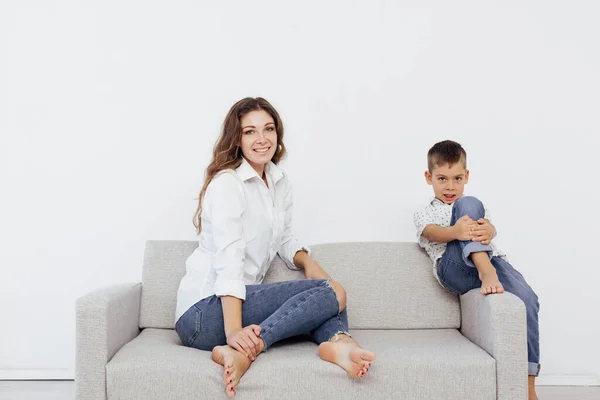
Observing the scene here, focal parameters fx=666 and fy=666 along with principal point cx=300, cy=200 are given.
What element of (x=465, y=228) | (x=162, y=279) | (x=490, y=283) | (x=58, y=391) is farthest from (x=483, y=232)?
(x=58, y=391)

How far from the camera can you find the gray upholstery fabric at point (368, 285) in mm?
2566

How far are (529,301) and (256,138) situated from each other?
3.75 ft

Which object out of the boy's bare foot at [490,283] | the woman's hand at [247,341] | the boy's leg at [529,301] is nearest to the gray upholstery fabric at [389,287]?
the boy's leg at [529,301]

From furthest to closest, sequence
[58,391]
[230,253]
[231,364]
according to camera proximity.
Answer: [58,391] < [230,253] < [231,364]

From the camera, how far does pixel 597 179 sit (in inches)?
126

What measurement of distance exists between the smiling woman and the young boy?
18.0 inches

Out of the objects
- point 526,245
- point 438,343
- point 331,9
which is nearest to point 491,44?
point 331,9

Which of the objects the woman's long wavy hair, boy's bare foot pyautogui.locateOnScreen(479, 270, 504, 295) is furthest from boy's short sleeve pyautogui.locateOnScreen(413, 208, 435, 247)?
the woman's long wavy hair

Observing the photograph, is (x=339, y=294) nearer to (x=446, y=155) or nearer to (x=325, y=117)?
(x=446, y=155)

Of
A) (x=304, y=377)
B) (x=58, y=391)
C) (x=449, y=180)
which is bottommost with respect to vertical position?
(x=58, y=391)

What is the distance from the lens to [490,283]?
2.26 metres

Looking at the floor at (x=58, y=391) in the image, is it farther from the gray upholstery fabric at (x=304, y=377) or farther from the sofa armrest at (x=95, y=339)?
the gray upholstery fabric at (x=304, y=377)

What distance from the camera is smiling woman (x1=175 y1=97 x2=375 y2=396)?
6.73 ft

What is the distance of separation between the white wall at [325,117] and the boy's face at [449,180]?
47 centimetres
